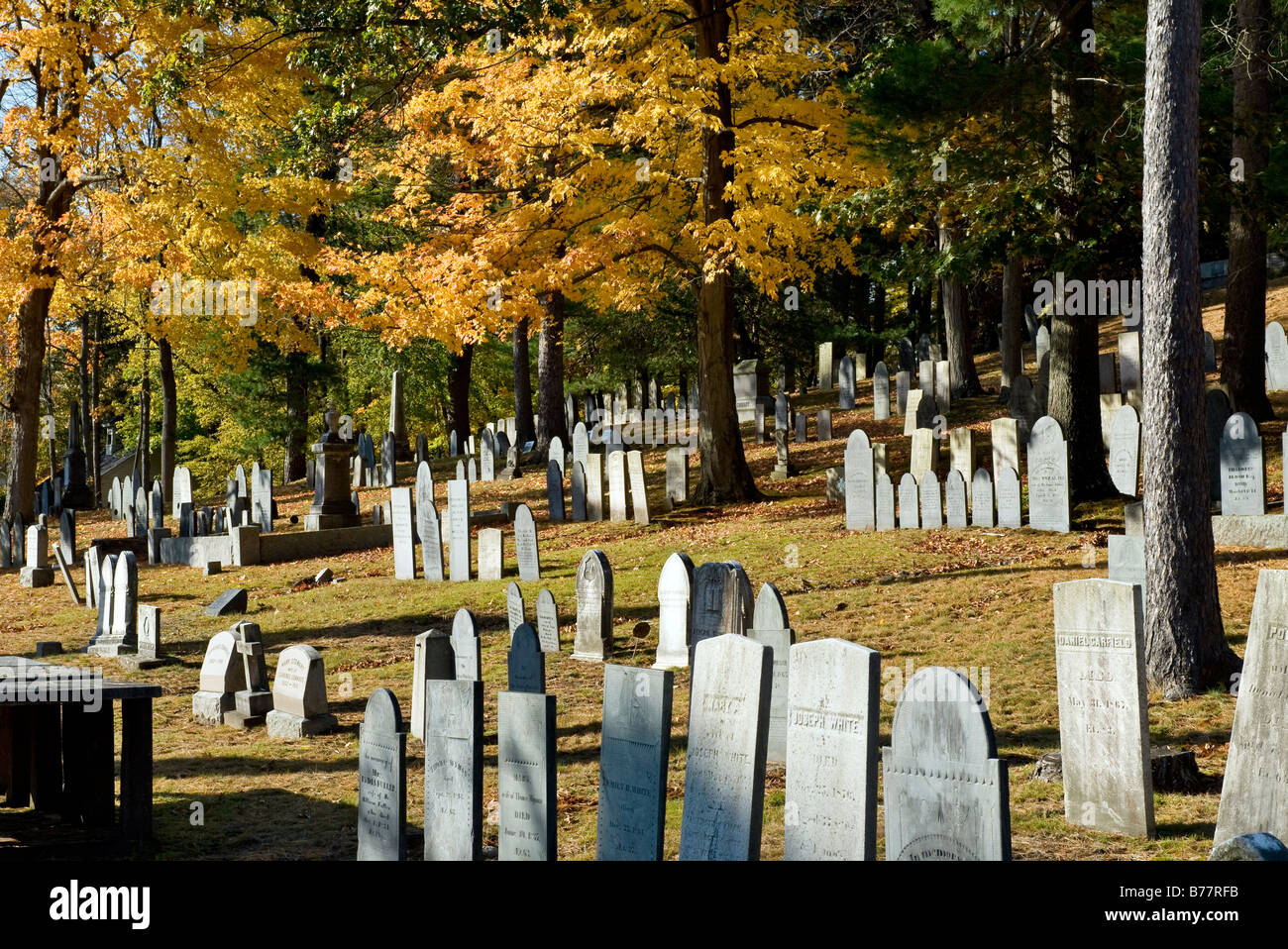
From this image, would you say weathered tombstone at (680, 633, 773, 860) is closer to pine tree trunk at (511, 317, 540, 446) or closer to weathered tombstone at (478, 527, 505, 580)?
weathered tombstone at (478, 527, 505, 580)

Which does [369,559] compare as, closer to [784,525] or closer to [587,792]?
[784,525]

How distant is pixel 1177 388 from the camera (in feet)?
26.9

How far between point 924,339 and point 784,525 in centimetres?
1641

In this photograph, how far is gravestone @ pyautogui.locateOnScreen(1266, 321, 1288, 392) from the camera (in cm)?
1978

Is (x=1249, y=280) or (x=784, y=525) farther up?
(x=1249, y=280)

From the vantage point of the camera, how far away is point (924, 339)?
100ft

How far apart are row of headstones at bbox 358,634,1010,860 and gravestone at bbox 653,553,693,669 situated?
427 cm

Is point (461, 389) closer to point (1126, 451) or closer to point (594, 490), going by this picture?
point (594, 490)

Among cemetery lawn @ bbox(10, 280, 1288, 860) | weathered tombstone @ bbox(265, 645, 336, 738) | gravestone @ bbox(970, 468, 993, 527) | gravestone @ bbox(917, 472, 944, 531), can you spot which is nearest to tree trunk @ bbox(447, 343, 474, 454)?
cemetery lawn @ bbox(10, 280, 1288, 860)

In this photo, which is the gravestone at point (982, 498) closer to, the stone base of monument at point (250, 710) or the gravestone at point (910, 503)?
the gravestone at point (910, 503)

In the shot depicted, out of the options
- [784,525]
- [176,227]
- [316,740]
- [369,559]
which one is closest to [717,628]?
[316,740]

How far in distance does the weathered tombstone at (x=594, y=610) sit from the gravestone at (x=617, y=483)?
684cm

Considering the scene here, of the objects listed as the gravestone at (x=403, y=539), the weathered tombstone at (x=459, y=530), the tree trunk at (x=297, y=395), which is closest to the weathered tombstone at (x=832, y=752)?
the weathered tombstone at (x=459, y=530)

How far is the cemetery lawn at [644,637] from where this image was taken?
6.78 m
